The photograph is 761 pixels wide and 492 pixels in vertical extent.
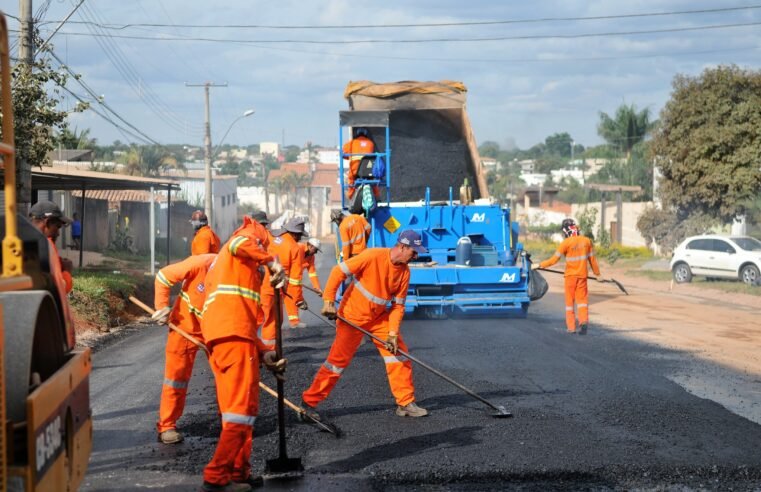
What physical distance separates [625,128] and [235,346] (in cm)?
5642

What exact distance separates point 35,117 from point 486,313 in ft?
23.4

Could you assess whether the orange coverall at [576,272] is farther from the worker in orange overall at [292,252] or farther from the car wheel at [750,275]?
the car wheel at [750,275]

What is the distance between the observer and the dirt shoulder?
354 inches

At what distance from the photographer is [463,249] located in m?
14.0

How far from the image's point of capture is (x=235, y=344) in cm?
544

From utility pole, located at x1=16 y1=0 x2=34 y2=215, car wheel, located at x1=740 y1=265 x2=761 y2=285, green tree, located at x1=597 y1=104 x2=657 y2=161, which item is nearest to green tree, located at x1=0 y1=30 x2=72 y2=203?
utility pole, located at x1=16 y1=0 x2=34 y2=215

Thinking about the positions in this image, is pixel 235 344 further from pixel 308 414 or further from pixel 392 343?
pixel 392 343

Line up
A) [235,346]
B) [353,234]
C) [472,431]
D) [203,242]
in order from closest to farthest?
1. [235,346]
2. [472,431]
3. [203,242]
4. [353,234]

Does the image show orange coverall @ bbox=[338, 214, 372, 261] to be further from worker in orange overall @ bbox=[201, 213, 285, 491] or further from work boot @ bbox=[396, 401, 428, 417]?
worker in orange overall @ bbox=[201, 213, 285, 491]

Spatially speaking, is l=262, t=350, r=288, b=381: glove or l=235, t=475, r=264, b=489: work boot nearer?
l=235, t=475, r=264, b=489: work boot

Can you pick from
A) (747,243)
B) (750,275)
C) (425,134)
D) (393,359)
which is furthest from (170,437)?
(747,243)

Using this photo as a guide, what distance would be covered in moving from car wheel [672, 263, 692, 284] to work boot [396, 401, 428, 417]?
18.4 m

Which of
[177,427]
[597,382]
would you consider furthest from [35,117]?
[597,382]

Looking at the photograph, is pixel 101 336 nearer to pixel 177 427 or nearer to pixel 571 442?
pixel 177 427
